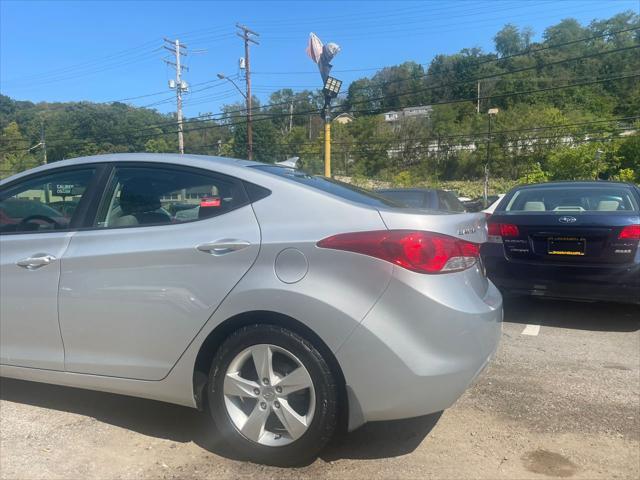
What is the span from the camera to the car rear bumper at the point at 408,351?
96.6 inches

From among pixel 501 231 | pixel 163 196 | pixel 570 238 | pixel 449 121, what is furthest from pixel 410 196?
pixel 449 121

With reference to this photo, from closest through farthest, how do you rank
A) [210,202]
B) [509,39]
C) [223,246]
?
[223,246] < [210,202] < [509,39]

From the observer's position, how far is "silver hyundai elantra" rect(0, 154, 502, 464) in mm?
2490

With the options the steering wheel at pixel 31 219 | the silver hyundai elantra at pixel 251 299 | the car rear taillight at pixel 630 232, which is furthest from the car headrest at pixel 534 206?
the steering wheel at pixel 31 219

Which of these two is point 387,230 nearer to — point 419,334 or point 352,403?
point 419,334

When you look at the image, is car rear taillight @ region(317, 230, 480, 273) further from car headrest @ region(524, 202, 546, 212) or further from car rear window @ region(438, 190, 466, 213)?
car rear window @ region(438, 190, 466, 213)

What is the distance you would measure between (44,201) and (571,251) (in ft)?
15.0

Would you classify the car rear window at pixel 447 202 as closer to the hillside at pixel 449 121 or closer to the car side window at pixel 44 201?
the car side window at pixel 44 201

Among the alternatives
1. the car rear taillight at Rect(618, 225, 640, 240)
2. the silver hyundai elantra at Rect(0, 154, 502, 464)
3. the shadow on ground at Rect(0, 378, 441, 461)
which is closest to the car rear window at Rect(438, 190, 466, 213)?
the car rear taillight at Rect(618, 225, 640, 240)

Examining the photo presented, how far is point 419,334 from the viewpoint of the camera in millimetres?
2469

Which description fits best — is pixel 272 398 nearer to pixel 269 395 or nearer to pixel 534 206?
pixel 269 395

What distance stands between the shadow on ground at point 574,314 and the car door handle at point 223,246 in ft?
12.8

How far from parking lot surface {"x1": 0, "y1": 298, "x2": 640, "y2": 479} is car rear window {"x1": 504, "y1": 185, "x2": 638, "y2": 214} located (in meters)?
2.14

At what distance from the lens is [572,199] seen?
236 inches
